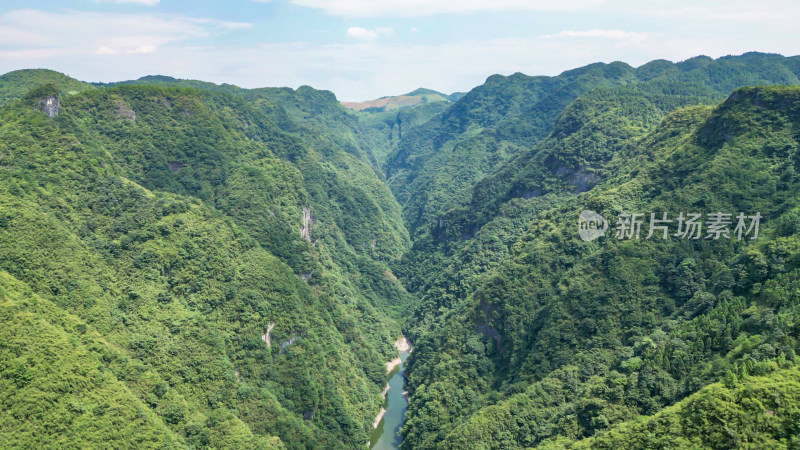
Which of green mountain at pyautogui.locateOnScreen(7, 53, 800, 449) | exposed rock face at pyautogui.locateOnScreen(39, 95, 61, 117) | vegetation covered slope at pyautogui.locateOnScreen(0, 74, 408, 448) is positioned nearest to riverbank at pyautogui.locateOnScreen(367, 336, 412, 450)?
vegetation covered slope at pyautogui.locateOnScreen(0, 74, 408, 448)

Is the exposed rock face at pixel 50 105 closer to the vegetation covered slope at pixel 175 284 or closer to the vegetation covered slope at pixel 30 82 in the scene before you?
the vegetation covered slope at pixel 175 284

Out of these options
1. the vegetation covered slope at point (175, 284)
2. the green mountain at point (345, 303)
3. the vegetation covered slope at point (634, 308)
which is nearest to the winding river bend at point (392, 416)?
the vegetation covered slope at point (175, 284)

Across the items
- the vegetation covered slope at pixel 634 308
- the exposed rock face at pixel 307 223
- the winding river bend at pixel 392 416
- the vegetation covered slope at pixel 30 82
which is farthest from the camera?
the vegetation covered slope at pixel 30 82

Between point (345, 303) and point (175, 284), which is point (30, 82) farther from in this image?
point (345, 303)

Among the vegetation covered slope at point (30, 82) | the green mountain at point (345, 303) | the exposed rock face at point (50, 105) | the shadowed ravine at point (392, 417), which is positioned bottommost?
the shadowed ravine at point (392, 417)

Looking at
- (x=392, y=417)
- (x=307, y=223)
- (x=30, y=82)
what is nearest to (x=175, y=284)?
(x=392, y=417)

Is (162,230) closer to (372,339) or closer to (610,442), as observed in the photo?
(372,339)
